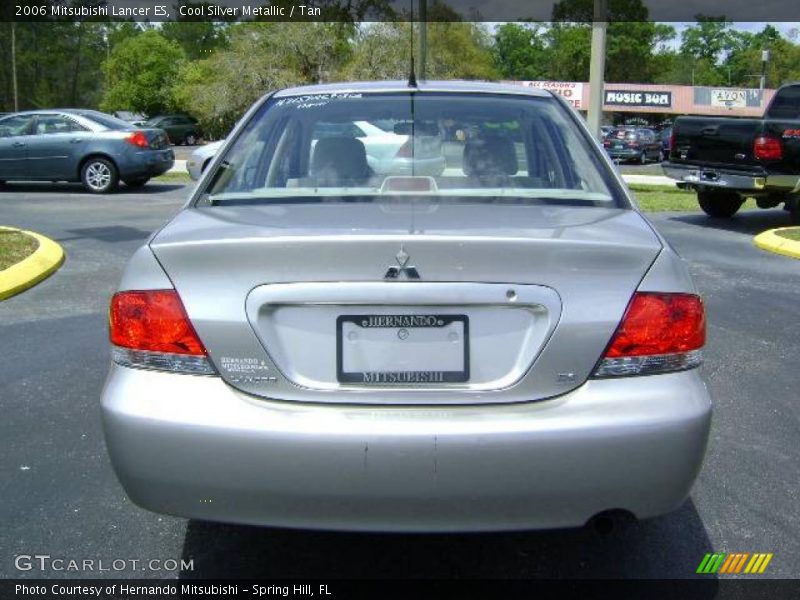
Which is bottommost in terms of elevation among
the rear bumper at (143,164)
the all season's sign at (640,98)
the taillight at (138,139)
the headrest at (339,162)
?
the all season's sign at (640,98)

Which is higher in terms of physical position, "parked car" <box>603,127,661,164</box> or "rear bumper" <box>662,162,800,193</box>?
"rear bumper" <box>662,162,800,193</box>

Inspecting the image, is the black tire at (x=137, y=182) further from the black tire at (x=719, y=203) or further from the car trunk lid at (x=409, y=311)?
the car trunk lid at (x=409, y=311)

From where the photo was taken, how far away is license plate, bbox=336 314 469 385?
248 centimetres

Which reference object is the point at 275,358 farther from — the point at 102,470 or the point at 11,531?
the point at 102,470

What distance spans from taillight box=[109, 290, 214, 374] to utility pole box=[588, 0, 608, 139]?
11.8 m

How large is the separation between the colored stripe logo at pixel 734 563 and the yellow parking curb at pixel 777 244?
7070 mm

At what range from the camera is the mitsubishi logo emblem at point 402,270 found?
2459 mm

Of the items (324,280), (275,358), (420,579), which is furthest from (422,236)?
(420,579)

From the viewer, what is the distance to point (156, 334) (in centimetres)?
259

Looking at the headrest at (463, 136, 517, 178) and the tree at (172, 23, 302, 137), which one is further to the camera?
the tree at (172, 23, 302, 137)

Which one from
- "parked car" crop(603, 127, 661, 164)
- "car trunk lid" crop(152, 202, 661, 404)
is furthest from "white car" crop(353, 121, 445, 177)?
"parked car" crop(603, 127, 661, 164)

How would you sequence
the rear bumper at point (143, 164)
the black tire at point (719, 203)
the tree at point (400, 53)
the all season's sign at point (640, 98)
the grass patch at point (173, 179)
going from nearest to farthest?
1. the black tire at point (719, 203)
2. the rear bumper at point (143, 164)
3. the grass patch at point (173, 179)
4. the tree at point (400, 53)
5. the all season's sign at point (640, 98)

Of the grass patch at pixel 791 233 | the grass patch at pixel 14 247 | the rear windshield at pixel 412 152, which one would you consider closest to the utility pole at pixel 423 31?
the rear windshield at pixel 412 152

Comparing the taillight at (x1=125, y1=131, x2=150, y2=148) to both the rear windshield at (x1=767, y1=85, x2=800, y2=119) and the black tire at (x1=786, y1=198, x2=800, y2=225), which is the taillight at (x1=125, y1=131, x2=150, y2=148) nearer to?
the rear windshield at (x1=767, y1=85, x2=800, y2=119)
